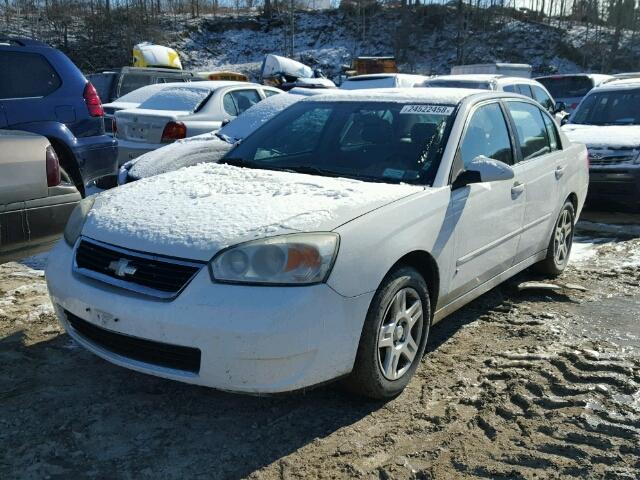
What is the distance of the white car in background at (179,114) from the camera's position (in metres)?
8.59

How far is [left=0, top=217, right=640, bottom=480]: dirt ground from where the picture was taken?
2.57 metres

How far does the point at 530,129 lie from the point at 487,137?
0.85 m

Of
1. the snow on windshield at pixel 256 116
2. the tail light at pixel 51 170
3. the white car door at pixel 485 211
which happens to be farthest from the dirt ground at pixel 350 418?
the snow on windshield at pixel 256 116

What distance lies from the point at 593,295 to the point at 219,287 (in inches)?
138

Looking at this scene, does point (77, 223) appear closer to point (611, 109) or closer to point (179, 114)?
point (179, 114)

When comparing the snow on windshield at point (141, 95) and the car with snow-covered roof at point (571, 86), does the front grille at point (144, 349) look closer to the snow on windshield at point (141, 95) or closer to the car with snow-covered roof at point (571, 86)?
the snow on windshield at point (141, 95)

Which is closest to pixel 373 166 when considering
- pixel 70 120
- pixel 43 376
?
pixel 43 376

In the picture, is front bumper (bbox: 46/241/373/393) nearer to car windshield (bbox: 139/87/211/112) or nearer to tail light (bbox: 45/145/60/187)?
tail light (bbox: 45/145/60/187)

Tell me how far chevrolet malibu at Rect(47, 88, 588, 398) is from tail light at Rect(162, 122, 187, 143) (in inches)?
178

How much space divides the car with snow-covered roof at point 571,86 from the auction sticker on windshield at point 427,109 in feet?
47.1

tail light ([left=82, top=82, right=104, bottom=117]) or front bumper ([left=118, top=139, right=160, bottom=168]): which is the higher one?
tail light ([left=82, top=82, right=104, bottom=117])

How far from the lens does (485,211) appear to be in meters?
3.73

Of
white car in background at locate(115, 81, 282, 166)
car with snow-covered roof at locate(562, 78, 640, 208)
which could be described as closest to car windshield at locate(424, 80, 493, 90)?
car with snow-covered roof at locate(562, 78, 640, 208)

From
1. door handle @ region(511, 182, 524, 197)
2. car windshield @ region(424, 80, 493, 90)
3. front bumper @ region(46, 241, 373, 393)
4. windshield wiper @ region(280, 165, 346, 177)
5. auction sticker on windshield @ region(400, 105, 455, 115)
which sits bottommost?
front bumper @ region(46, 241, 373, 393)
